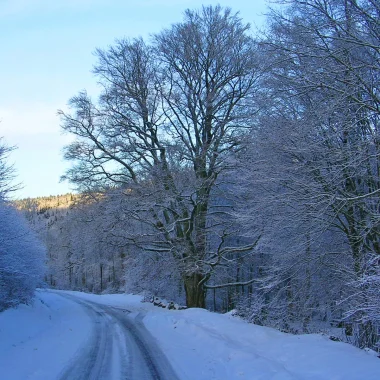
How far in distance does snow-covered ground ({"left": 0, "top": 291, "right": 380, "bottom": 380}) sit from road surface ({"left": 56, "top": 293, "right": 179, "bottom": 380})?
11.0 inches

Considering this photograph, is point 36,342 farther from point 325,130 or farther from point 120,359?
point 325,130

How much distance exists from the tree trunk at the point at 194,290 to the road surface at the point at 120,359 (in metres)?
5.48

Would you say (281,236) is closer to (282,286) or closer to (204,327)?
(282,286)

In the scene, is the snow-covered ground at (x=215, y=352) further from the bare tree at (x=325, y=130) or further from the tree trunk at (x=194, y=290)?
the tree trunk at (x=194, y=290)

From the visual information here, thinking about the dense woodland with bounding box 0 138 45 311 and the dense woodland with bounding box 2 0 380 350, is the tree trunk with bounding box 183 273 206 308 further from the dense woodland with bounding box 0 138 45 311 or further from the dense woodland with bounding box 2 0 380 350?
the dense woodland with bounding box 0 138 45 311

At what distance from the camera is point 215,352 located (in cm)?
Result: 924

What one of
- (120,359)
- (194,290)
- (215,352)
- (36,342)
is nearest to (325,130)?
(215,352)

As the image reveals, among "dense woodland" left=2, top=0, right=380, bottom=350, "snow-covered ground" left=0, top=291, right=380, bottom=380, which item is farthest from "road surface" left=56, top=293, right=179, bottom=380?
"dense woodland" left=2, top=0, right=380, bottom=350

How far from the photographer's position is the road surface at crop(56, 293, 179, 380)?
7.69 m

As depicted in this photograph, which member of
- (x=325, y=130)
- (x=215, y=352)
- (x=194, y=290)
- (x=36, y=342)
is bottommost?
(x=36, y=342)

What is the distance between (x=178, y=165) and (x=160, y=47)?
612 centimetres

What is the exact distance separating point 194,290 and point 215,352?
10.4 m

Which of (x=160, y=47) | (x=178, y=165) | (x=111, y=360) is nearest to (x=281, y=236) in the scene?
(x=111, y=360)

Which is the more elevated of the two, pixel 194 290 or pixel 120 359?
pixel 194 290
